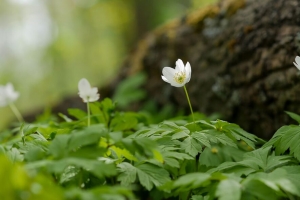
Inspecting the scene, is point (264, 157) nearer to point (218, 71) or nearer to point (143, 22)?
point (218, 71)

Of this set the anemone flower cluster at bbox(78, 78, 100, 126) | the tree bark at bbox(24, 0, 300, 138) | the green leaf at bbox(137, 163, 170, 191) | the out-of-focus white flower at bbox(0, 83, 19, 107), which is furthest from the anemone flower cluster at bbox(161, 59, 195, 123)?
the out-of-focus white flower at bbox(0, 83, 19, 107)

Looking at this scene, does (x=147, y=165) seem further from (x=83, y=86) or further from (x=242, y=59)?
(x=242, y=59)

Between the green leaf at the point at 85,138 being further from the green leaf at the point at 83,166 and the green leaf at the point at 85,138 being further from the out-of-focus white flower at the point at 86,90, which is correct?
the out-of-focus white flower at the point at 86,90

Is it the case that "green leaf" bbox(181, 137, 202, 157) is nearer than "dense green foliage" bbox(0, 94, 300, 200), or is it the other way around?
"dense green foliage" bbox(0, 94, 300, 200)

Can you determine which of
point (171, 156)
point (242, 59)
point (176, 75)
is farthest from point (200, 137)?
point (242, 59)

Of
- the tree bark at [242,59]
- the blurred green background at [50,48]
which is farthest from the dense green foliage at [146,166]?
the blurred green background at [50,48]

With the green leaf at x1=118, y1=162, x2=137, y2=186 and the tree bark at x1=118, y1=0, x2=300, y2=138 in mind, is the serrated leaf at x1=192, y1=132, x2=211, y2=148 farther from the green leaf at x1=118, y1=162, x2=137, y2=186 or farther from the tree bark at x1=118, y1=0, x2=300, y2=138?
the tree bark at x1=118, y1=0, x2=300, y2=138

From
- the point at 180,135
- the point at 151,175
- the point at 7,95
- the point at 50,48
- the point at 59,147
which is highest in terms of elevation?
the point at 50,48

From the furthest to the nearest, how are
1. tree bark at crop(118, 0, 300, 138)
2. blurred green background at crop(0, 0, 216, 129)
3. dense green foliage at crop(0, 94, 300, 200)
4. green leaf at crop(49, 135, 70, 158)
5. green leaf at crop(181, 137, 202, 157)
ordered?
blurred green background at crop(0, 0, 216, 129) < tree bark at crop(118, 0, 300, 138) < green leaf at crop(181, 137, 202, 157) < green leaf at crop(49, 135, 70, 158) < dense green foliage at crop(0, 94, 300, 200)
